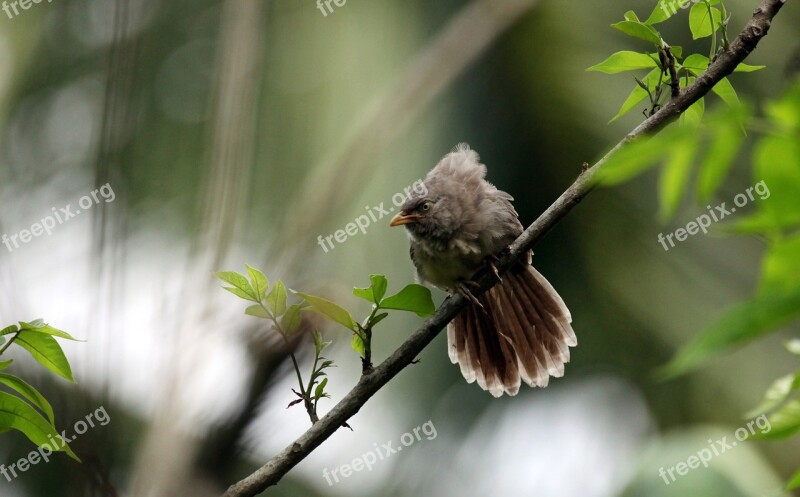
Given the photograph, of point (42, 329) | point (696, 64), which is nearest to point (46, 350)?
point (42, 329)

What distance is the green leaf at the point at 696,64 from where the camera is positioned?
2.47 metres

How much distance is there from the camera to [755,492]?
1.67 meters

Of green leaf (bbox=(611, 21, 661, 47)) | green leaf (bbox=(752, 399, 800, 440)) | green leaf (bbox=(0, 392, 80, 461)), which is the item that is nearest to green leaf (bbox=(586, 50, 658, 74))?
green leaf (bbox=(611, 21, 661, 47))

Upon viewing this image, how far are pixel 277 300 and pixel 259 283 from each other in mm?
76

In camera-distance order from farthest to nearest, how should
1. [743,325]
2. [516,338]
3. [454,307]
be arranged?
1. [516,338]
2. [454,307]
3. [743,325]

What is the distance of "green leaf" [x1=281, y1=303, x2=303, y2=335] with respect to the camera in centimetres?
236

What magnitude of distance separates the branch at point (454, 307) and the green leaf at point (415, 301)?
0.06 m

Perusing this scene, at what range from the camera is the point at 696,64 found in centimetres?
249

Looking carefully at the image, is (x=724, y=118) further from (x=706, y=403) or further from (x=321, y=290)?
(x=706, y=403)

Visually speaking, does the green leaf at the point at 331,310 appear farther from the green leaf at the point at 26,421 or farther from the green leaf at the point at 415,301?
the green leaf at the point at 26,421

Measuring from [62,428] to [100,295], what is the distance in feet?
1.52

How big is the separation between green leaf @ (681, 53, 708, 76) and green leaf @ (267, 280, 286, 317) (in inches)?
54.8

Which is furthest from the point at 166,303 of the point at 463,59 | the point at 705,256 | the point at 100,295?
the point at 705,256

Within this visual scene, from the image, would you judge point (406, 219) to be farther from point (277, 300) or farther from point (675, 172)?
point (675, 172)
